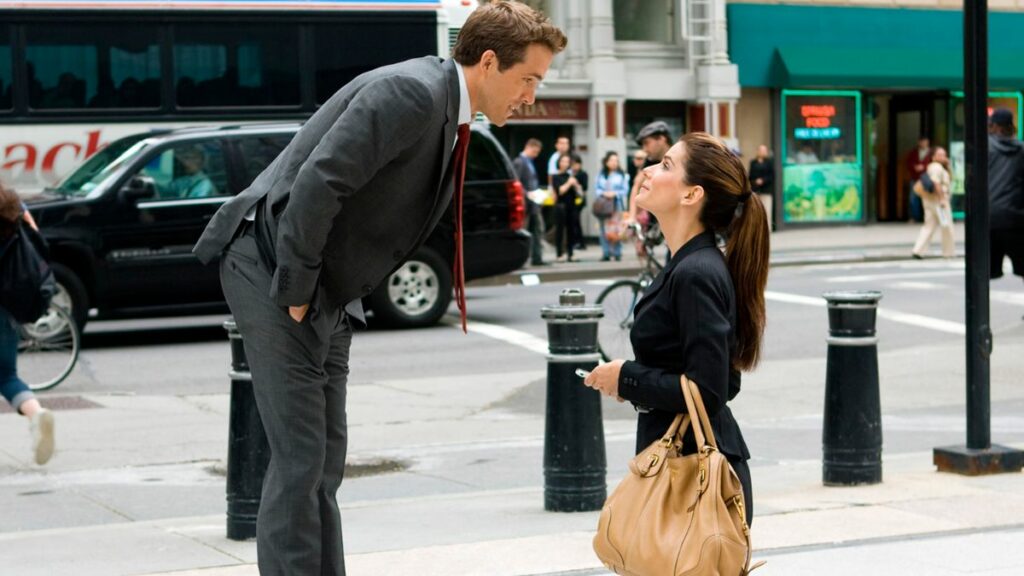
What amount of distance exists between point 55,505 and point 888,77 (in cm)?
2743

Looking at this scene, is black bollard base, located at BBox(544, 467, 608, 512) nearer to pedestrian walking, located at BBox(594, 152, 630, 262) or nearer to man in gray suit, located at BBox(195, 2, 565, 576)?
man in gray suit, located at BBox(195, 2, 565, 576)

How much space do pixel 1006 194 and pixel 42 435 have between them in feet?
24.3

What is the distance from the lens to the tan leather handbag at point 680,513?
12.0 feet

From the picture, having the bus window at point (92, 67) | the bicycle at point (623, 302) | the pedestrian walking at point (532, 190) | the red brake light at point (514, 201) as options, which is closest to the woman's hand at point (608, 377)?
the bicycle at point (623, 302)

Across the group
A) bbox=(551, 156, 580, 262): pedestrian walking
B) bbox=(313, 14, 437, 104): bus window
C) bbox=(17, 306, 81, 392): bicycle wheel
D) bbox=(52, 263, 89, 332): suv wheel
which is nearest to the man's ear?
bbox=(17, 306, 81, 392): bicycle wheel

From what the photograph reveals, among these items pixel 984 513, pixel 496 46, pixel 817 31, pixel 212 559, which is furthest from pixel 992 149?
pixel 817 31

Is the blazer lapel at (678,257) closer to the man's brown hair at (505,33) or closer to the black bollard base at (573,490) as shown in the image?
the man's brown hair at (505,33)

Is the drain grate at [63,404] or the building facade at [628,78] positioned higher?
the building facade at [628,78]

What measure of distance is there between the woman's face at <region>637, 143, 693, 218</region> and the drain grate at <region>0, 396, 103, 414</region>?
7.67 metres

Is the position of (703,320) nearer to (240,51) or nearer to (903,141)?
(240,51)

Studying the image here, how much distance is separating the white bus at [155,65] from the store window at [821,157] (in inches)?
638

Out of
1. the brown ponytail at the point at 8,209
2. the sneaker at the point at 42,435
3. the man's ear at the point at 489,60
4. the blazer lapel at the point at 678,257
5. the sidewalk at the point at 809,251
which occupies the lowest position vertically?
the sneaker at the point at 42,435

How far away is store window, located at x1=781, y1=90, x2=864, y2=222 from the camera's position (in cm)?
3225

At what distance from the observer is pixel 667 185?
13.3 feet
